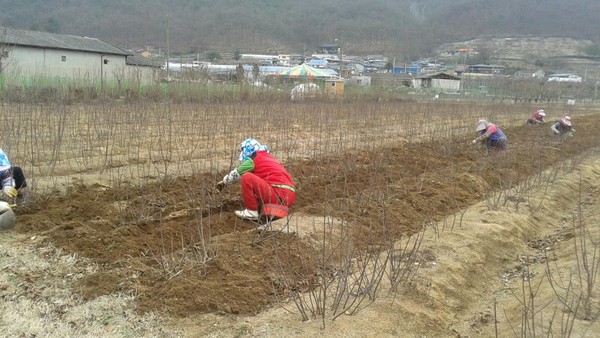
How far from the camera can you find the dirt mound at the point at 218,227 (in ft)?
9.70

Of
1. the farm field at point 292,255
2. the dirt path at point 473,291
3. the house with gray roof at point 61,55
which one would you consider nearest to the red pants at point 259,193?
the farm field at point 292,255

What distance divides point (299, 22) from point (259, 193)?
296ft

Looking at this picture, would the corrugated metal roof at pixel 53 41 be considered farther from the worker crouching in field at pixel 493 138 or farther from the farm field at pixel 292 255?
the worker crouching in field at pixel 493 138

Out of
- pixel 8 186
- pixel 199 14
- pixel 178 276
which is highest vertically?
pixel 199 14

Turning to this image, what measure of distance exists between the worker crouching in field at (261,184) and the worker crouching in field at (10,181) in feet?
5.94

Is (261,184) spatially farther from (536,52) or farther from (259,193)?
(536,52)

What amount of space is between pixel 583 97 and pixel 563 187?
1451 inches

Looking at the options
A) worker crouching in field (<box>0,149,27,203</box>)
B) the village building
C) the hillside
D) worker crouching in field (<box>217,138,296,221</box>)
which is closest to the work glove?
worker crouching in field (<box>0,149,27,203</box>)

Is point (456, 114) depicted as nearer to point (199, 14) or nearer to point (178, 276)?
point (178, 276)

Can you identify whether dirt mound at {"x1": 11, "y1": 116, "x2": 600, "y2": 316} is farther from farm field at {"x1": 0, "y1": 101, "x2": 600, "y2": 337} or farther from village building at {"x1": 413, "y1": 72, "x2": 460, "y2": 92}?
village building at {"x1": 413, "y1": 72, "x2": 460, "y2": 92}

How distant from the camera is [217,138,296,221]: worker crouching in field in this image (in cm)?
414

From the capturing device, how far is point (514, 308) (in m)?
3.11

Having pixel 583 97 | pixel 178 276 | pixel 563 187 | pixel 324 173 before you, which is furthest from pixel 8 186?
pixel 583 97

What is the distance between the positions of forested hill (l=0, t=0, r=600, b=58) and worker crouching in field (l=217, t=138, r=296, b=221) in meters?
63.5
